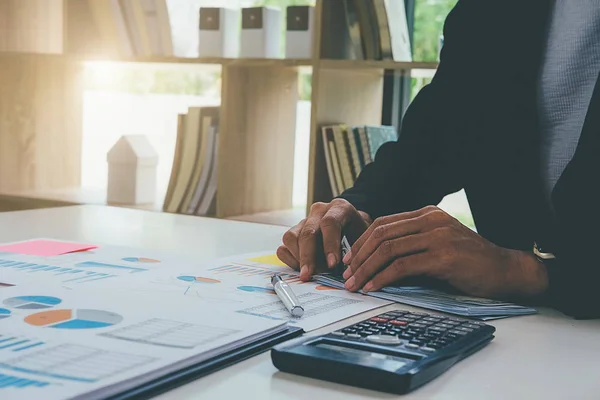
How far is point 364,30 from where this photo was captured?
104 inches

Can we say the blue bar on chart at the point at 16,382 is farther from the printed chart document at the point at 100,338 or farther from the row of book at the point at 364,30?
the row of book at the point at 364,30

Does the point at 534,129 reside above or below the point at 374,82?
below

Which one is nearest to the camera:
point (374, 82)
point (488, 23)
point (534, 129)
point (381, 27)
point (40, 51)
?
point (534, 129)

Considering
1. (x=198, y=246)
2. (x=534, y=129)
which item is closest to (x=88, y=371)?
(x=198, y=246)

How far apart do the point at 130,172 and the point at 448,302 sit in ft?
7.72

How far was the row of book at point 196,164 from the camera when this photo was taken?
2.98m

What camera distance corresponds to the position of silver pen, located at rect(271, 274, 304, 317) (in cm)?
82

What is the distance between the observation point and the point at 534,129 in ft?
4.68

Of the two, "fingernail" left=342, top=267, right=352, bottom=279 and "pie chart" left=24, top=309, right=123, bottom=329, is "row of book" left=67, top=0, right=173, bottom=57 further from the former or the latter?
"pie chart" left=24, top=309, right=123, bottom=329

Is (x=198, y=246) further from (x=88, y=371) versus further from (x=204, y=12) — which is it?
(x=204, y=12)

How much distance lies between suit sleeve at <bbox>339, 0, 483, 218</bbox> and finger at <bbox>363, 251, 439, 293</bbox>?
1.72 ft

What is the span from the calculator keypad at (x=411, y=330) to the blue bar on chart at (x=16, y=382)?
25 centimetres

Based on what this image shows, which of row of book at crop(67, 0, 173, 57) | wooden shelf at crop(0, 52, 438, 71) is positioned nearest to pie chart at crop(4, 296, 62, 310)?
wooden shelf at crop(0, 52, 438, 71)

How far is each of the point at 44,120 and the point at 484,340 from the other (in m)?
2.89
